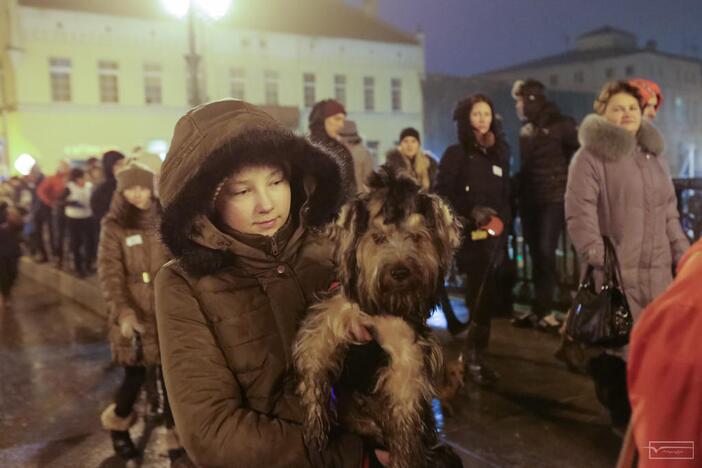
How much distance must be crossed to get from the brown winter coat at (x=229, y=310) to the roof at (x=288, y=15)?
119 ft

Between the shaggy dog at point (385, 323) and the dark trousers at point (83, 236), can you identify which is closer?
the shaggy dog at point (385, 323)

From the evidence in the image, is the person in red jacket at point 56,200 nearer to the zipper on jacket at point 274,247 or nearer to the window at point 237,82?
the zipper on jacket at point 274,247

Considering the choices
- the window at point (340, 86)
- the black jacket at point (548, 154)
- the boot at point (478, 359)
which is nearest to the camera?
the boot at point (478, 359)

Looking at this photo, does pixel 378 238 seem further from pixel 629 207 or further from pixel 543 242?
pixel 543 242

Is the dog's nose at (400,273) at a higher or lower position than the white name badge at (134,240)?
higher

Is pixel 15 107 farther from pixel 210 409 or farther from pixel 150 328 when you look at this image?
pixel 210 409

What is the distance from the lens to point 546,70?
66625mm

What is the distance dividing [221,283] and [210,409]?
0.38 metres

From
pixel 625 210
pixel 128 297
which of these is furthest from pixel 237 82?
pixel 625 210

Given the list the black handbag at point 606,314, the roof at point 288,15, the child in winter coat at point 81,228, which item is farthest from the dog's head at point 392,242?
the roof at point 288,15

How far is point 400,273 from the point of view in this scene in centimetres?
197

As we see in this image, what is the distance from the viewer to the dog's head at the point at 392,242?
6.55 ft

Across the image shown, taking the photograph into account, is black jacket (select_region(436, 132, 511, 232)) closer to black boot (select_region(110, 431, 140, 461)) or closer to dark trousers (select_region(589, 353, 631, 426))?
dark trousers (select_region(589, 353, 631, 426))

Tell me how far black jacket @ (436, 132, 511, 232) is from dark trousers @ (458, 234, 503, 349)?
11.0 inches
